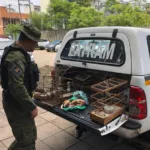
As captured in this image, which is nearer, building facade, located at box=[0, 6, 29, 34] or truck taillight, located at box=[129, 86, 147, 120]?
truck taillight, located at box=[129, 86, 147, 120]

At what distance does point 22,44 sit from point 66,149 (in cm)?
178

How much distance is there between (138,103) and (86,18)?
2035 cm

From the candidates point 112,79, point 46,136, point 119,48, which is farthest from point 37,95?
point 119,48

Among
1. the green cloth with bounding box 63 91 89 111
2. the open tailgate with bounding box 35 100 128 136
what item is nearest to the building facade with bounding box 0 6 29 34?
the green cloth with bounding box 63 91 89 111

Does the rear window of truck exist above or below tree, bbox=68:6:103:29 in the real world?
below

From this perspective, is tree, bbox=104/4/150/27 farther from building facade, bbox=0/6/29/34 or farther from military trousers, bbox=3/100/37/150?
building facade, bbox=0/6/29/34

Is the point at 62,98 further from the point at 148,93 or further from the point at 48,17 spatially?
the point at 48,17

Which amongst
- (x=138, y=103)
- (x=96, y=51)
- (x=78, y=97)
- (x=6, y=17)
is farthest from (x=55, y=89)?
(x=6, y=17)

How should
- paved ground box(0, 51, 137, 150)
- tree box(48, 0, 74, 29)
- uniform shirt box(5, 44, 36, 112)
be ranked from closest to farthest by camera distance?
uniform shirt box(5, 44, 36, 112)
paved ground box(0, 51, 137, 150)
tree box(48, 0, 74, 29)

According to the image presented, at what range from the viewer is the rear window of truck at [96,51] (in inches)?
106

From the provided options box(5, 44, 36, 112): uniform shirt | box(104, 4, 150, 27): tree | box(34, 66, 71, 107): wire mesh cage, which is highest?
box(104, 4, 150, 27): tree

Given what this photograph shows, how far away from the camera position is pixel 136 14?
59.3 ft

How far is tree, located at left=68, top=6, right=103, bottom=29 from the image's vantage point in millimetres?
21531

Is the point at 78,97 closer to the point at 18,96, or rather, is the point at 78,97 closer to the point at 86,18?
Result: the point at 18,96
